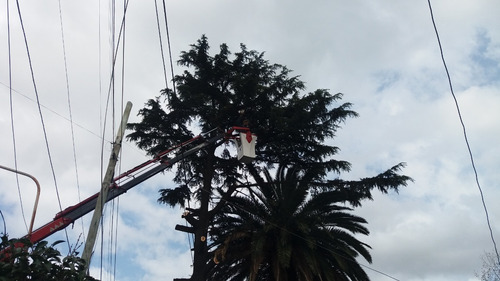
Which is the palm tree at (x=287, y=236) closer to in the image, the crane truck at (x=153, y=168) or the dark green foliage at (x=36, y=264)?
the crane truck at (x=153, y=168)

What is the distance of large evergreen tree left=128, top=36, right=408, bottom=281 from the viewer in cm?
1928

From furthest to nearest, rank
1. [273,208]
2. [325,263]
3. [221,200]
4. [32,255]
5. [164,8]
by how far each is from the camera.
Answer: [221,200] < [273,208] < [325,263] < [164,8] < [32,255]

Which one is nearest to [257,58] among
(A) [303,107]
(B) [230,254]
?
(A) [303,107]

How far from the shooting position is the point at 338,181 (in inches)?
769

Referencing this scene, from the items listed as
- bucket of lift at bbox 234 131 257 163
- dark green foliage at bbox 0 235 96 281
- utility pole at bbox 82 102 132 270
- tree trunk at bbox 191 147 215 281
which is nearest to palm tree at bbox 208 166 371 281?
tree trunk at bbox 191 147 215 281

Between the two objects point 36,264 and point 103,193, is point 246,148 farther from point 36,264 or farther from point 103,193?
point 36,264

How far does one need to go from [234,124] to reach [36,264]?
44.8 feet

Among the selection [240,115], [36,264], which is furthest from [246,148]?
[36,264]

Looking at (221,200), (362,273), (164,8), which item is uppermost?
(221,200)

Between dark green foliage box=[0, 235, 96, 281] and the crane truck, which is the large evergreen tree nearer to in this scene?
the crane truck

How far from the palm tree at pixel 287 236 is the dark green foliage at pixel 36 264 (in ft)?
30.0

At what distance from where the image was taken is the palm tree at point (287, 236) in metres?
16.3

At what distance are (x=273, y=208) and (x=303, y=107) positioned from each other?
418 centimetres

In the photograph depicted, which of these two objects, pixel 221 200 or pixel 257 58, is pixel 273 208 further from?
pixel 257 58
